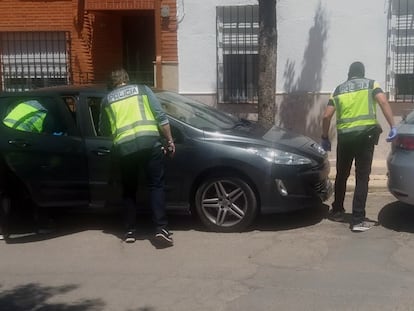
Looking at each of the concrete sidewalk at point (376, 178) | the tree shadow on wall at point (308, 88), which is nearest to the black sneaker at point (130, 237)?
the concrete sidewalk at point (376, 178)

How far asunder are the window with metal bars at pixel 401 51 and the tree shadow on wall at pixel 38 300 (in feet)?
23.9

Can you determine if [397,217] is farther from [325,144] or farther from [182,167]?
[182,167]

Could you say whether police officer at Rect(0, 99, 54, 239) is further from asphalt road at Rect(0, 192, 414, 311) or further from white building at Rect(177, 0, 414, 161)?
white building at Rect(177, 0, 414, 161)

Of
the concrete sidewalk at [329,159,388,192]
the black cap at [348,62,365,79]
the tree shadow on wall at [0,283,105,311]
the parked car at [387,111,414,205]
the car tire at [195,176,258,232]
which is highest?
the black cap at [348,62,365,79]

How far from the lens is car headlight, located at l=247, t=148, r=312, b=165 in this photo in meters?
7.01

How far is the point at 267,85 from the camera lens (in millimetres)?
10117

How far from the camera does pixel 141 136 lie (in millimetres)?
6680

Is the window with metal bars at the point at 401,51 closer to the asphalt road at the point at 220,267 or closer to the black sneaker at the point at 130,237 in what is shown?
the asphalt road at the point at 220,267

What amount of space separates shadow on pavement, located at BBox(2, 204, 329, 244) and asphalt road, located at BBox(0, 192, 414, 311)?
14 millimetres

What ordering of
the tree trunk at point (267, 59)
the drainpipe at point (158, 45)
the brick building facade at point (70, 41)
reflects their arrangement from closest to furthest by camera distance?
the tree trunk at point (267, 59), the drainpipe at point (158, 45), the brick building facade at point (70, 41)

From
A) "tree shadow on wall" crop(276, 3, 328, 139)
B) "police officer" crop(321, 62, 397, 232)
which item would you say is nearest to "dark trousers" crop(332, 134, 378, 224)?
"police officer" crop(321, 62, 397, 232)

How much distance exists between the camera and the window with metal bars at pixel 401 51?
1111cm

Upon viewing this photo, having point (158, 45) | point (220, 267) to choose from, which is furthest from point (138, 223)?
point (158, 45)

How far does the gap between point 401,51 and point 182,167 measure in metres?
5.59
